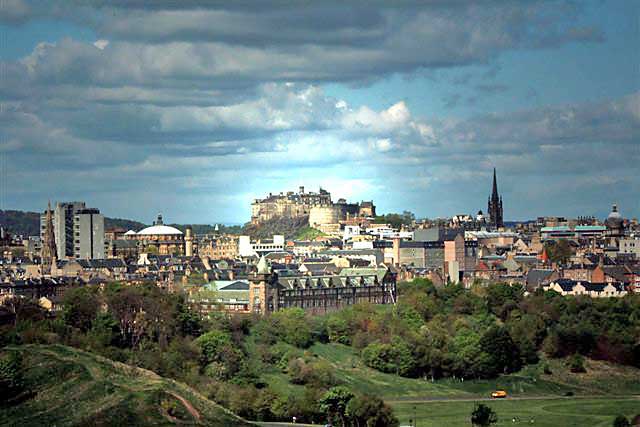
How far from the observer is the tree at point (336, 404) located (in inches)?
3681

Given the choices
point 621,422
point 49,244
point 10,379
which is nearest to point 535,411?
point 621,422

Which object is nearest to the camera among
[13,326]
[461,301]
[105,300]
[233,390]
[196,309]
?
[233,390]

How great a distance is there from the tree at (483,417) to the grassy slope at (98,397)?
17110 mm

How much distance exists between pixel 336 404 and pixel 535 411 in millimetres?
17247

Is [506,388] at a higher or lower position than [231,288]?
lower

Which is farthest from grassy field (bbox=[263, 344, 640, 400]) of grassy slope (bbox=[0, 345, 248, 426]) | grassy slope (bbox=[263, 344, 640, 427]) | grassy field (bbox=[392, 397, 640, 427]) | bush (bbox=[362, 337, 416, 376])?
grassy slope (bbox=[0, 345, 248, 426])

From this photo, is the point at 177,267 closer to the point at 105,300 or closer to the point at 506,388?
the point at 105,300

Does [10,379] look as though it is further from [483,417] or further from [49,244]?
[49,244]

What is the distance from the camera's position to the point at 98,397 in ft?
279

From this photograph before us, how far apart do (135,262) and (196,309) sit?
60.0 meters

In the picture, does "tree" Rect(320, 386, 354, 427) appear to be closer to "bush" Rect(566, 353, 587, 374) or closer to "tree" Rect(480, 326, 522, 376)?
"tree" Rect(480, 326, 522, 376)

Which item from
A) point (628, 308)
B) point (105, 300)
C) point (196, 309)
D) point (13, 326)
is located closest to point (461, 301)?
point (628, 308)

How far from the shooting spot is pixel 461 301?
14588 cm

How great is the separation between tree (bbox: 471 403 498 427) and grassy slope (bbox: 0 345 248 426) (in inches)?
674
